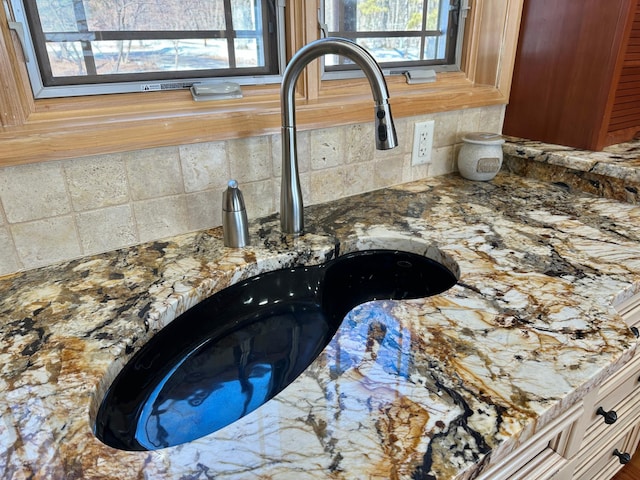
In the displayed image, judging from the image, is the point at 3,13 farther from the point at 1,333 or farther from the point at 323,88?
the point at 323,88

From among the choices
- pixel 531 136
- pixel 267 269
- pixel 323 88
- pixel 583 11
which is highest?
pixel 583 11

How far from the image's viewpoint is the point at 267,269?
3.05 feet

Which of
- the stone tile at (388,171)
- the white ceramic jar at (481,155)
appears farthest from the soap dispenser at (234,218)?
the white ceramic jar at (481,155)

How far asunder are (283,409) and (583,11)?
1.31m

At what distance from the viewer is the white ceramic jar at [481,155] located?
1302 millimetres

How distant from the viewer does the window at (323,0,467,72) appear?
1157 mm

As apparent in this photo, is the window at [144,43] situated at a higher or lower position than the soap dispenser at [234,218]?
higher

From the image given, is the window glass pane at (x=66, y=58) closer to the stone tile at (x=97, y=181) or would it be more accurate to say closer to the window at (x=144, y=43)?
the window at (x=144, y=43)

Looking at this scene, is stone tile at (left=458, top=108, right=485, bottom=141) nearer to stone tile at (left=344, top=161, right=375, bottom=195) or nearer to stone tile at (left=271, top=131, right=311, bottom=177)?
stone tile at (left=344, top=161, right=375, bottom=195)

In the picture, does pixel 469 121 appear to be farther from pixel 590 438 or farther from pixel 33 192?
pixel 33 192

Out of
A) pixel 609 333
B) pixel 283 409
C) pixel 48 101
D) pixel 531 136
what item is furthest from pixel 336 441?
A: pixel 531 136

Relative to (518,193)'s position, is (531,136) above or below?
above

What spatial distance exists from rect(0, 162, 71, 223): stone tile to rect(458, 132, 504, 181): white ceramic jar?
1.06 meters

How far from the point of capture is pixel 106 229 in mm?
926
